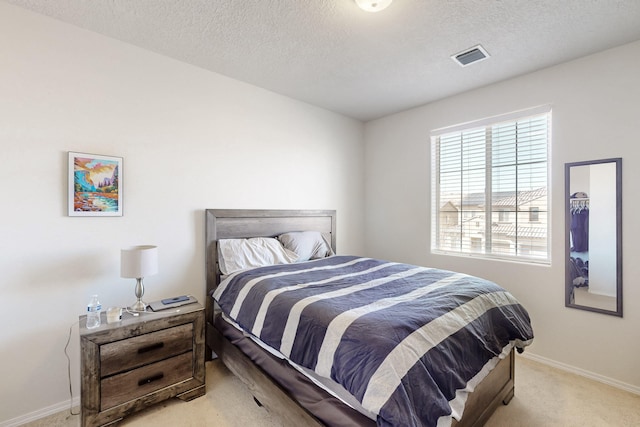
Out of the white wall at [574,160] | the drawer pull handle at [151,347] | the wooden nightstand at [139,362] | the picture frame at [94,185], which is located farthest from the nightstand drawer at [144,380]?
the white wall at [574,160]

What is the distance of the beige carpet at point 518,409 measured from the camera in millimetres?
1816

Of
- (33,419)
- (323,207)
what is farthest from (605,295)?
(33,419)

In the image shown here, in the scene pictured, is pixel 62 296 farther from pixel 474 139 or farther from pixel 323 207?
pixel 474 139

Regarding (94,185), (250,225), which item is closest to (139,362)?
(94,185)

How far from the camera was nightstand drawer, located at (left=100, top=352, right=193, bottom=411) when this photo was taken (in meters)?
1.73

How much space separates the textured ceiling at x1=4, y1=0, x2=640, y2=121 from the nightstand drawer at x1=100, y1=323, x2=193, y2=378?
7.08 feet

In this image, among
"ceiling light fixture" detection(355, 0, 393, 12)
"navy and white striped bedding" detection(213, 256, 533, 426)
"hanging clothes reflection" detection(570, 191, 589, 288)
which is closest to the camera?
"navy and white striped bedding" detection(213, 256, 533, 426)

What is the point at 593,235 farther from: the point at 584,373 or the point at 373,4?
the point at 373,4

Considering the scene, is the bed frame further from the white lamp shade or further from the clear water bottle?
the clear water bottle

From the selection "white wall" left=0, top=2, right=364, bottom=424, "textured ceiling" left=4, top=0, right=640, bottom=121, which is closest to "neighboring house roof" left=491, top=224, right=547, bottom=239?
"textured ceiling" left=4, top=0, right=640, bottom=121

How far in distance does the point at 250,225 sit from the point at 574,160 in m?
3.01

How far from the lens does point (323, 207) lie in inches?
145

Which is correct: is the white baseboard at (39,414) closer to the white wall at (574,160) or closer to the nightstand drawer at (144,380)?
the nightstand drawer at (144,380)

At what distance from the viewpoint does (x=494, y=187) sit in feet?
9.87
